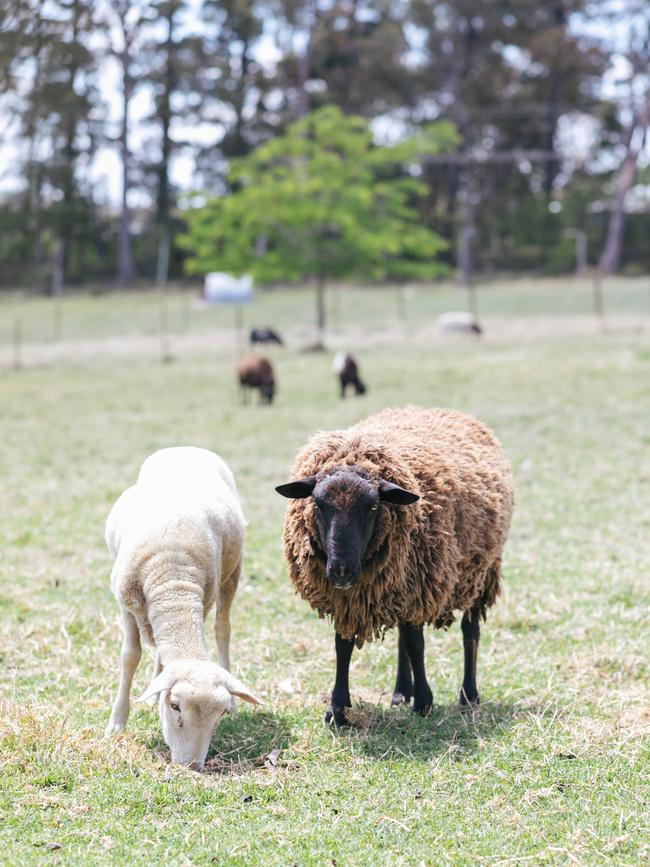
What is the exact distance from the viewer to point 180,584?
15.1 ft

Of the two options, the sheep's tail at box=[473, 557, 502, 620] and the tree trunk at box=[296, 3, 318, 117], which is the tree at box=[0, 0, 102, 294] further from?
the sheep's tail at box=[473, 557, 502, 620]

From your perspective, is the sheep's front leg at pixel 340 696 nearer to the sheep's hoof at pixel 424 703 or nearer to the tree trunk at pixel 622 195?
the sheep's hoof at pixel 424 703

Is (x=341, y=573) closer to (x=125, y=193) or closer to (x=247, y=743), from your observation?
(x=247, y=743)

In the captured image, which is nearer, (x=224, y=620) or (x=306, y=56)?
(x=224, y=620)

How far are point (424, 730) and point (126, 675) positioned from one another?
1.48 metres

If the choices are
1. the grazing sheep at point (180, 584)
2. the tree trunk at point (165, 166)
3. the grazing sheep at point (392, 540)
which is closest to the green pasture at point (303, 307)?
the tree trunk at point (165, 166)

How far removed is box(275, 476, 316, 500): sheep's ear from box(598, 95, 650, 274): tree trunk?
46.4 meters

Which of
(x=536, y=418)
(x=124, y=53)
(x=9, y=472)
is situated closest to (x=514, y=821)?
(x=9, y=472)

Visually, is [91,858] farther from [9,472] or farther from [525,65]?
[525,65]

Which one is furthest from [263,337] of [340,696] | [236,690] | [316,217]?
[236,690]

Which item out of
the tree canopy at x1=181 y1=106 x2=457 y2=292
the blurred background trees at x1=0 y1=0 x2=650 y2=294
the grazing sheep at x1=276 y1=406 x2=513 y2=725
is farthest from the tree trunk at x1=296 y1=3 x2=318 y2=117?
the grazing sheep at x1=276 y1=406 x2=513 y2=725

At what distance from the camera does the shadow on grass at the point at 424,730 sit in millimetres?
4488

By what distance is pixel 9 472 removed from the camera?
11.6 meters

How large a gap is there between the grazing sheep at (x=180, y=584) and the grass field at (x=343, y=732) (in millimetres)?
248
